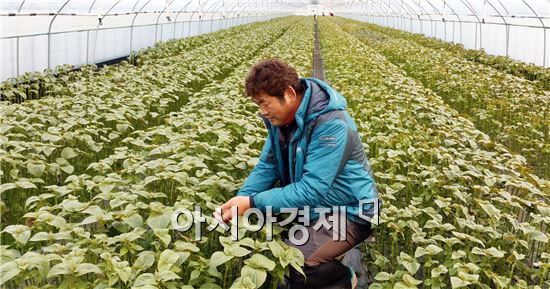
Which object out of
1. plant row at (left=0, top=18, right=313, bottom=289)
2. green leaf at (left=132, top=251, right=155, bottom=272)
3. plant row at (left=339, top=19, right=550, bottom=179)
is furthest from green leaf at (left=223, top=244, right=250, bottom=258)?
plant row at (left=339, top=19, right=550, bottom=179)

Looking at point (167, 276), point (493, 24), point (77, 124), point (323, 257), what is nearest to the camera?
point (167, 276)

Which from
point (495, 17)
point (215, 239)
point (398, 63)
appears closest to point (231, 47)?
point (398, 63)

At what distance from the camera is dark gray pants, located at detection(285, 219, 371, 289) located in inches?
128

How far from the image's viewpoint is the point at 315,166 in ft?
10.5

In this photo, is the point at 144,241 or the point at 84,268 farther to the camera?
the point at 144,241

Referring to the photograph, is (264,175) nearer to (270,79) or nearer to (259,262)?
(270,79)

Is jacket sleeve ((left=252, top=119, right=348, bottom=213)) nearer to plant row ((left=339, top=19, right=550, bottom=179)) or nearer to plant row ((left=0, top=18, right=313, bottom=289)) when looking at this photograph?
plant row ((left=0, top=18, right=313, bottom=289))

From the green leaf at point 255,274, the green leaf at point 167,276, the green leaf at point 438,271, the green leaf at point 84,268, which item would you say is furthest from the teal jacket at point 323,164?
the green leaf at point 84,268

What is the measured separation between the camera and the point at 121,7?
1841 centimetres

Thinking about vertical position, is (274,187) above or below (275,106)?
below

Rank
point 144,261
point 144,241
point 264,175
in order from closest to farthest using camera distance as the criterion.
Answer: point 144,261, point 144,241, point 264,175

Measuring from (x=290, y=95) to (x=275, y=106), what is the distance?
0.41 ft

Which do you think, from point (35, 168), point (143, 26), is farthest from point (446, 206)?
point (143, 26)

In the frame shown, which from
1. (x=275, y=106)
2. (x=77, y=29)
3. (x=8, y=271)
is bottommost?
(x=8, y=271)
